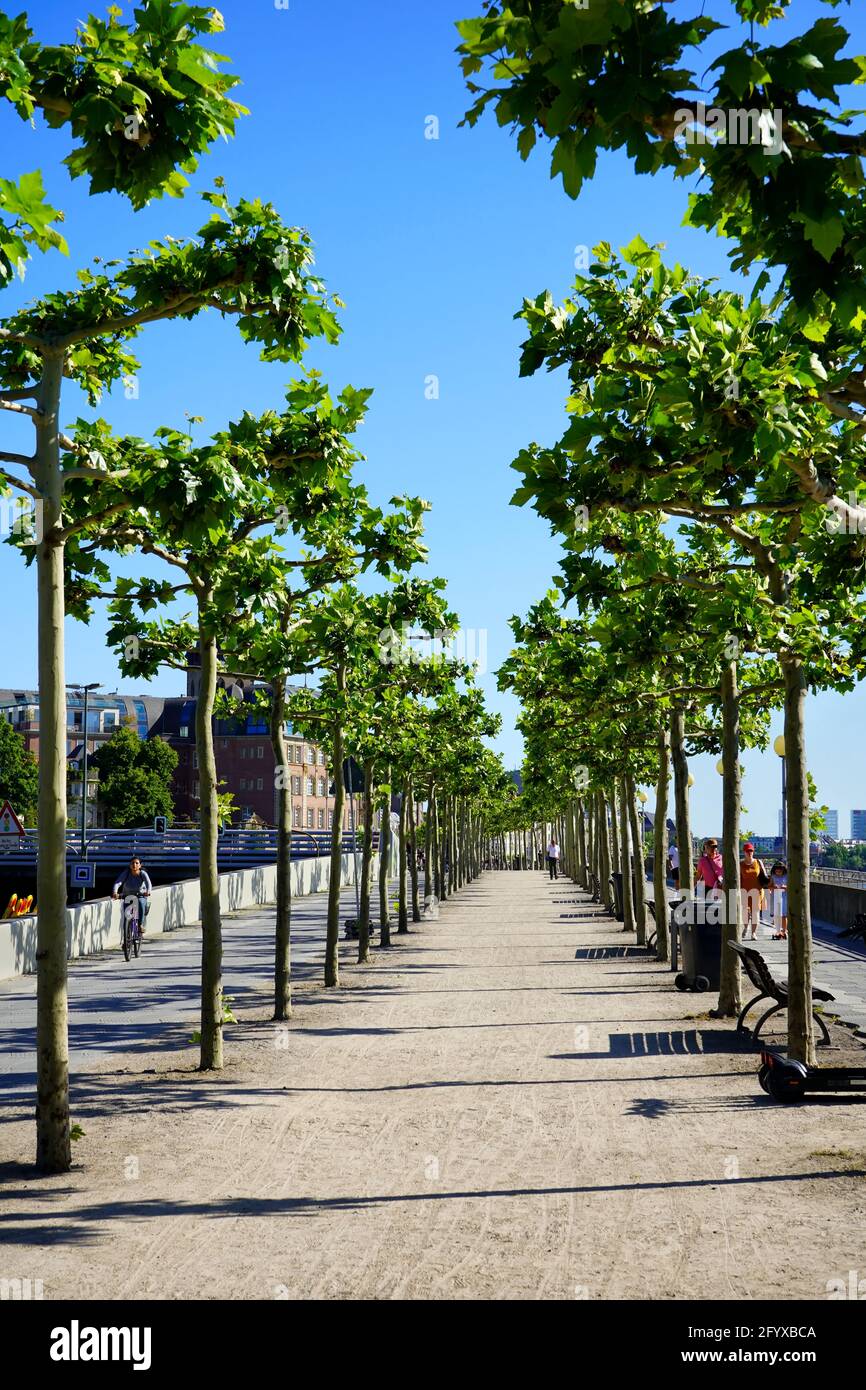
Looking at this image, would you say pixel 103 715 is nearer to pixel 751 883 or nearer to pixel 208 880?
pixel 751 883

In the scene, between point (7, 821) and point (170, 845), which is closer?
point (7, 821)

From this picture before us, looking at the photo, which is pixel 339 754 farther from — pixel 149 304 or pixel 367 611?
pixel 149 304

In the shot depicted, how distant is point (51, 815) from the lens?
920cm

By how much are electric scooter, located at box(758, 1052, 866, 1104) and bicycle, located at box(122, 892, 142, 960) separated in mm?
17894

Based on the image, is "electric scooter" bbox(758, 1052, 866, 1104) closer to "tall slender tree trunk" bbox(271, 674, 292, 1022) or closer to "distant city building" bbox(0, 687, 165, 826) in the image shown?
"tall slender tree trunk" bbox(271, 674, 292, 1022)

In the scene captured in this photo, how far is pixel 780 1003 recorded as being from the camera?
12.9m

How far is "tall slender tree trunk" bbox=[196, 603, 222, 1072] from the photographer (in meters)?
12.4

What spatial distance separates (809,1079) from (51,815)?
5.84 m

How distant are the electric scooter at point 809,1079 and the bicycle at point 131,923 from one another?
58.7 feet

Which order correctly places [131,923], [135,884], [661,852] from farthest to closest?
[135,884] → [131,923] → [661,852]

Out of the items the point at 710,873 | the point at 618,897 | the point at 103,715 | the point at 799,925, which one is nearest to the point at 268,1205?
the point at 799,925

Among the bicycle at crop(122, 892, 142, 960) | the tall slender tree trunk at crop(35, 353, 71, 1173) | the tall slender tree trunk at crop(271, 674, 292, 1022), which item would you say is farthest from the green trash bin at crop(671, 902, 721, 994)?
the bicycle at crop(122, 892, 142, 960)

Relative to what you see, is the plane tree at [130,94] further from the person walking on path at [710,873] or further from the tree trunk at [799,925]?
the person walking on path at [710,873]
